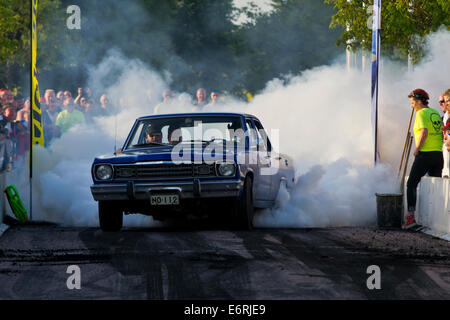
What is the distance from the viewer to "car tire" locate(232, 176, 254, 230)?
1112 cm

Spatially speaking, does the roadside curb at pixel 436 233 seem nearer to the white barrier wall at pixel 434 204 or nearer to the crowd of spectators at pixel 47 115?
the white barrier wall at pixel 434 204

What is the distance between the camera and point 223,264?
27.3 feet

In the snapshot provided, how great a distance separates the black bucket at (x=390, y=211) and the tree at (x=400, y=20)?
20.0 ft

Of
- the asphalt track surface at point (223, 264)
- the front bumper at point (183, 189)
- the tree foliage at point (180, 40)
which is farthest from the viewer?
the tree foliage at point (180, 40)

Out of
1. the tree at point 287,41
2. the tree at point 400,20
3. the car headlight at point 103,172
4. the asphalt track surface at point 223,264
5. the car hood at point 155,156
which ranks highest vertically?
the tree at point 287,41

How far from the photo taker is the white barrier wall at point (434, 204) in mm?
11367

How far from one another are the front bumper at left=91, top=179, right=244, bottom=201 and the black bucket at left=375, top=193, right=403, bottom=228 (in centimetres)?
260

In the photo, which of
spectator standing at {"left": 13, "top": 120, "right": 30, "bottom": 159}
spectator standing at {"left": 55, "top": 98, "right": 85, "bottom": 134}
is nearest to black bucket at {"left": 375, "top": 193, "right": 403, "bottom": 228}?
spectator standing at {"left": 13, "top": 120, "right": 30, "bottom": 159}

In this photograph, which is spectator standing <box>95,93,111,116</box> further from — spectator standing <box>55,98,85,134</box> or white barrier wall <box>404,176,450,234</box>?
white barrier wall <box>404,176,450,234</box>

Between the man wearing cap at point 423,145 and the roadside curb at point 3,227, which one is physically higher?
the man wearing cap at point 423,145

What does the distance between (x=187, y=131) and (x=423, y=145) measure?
320 centimetres

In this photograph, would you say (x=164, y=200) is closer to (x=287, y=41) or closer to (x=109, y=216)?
(x=109, y=216)

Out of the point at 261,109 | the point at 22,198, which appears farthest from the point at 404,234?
the point at 261,109

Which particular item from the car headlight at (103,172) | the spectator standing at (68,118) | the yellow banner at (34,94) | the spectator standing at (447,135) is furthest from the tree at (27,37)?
the spectator standing at (447,135)
